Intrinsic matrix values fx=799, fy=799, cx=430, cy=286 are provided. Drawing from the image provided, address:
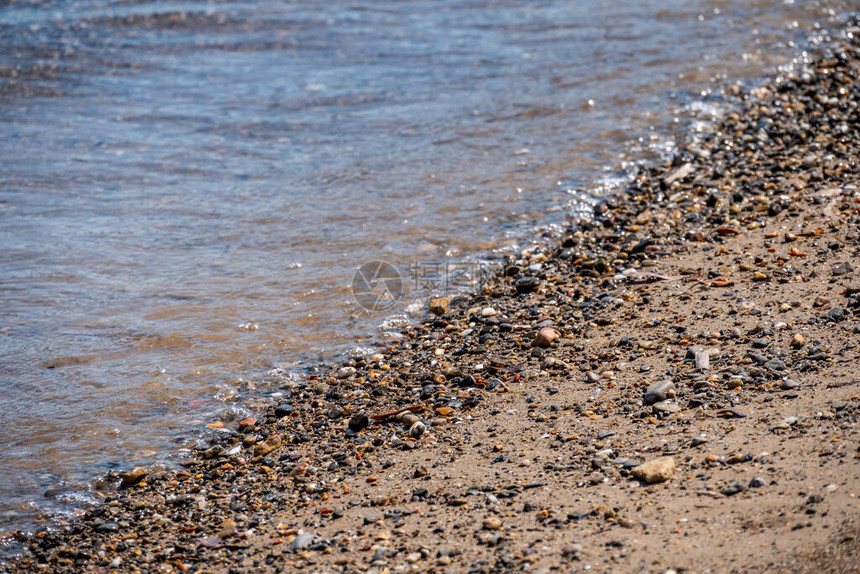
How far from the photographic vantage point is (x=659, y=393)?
381cm

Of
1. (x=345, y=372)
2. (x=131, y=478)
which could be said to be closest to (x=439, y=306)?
(x=345, y=372)

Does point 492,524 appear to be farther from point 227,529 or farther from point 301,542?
point 227,529

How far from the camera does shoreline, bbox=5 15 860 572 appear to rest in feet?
9.92

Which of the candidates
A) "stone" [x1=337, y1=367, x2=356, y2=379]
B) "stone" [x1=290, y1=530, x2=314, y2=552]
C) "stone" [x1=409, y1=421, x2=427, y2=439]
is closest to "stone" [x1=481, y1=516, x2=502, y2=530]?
"stone" [x1=290, y1=530, x2=314, y2=552]

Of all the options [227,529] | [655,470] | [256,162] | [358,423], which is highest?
[256,162]

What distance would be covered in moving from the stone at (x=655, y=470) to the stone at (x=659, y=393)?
516mm

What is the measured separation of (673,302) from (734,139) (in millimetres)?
3109

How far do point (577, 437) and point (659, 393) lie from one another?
0.46 m

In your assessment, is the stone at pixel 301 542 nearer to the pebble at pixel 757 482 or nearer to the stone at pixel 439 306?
the pebble at pixel 757 482

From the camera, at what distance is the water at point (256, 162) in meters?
4.83

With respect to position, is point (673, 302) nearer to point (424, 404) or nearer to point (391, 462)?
point (424, 404)

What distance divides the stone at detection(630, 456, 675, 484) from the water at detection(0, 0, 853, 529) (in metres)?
2.27

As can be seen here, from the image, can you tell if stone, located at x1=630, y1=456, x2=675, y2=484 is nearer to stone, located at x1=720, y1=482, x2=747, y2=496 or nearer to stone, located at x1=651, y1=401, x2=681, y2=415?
stone, located at x1=720, y1=482, x2=747, y2=496

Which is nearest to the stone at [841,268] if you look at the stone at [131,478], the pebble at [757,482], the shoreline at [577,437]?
the shoreline at [577,437]
